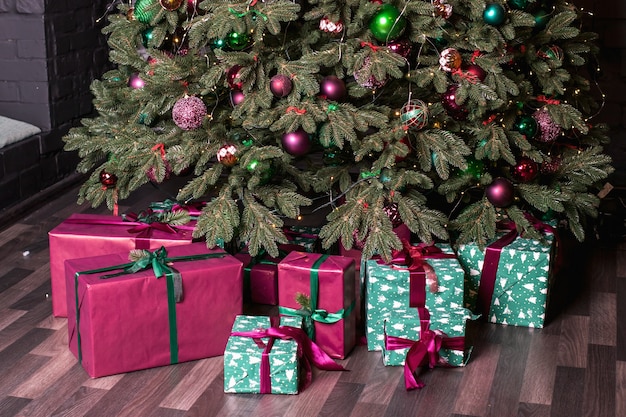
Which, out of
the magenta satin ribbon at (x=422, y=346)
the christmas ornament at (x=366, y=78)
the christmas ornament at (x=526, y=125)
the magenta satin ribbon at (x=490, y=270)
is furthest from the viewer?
the christmas ornament at (x=526, y=125)

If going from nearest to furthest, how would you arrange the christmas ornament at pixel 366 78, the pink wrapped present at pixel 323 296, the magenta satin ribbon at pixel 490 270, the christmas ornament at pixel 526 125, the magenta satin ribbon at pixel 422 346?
the magenta satin ribbon at pixel 422 346
the pink wrapped present at pixel 323 296
the christmas ornament at pixel 366 78
the magenta satin ribbon at pixel 490 270
the christmas ornament at pixel 526 125

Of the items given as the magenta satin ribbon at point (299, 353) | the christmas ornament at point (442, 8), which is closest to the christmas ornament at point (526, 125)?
the christmas ornament at point (442, 8)

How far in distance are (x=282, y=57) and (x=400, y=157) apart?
47 centimetres

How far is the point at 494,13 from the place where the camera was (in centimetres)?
275

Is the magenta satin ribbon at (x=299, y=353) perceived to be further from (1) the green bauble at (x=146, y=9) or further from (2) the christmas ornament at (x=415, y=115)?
(1) the green bauble at (x=146, y=9)

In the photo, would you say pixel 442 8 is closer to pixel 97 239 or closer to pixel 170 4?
pixel 170 4

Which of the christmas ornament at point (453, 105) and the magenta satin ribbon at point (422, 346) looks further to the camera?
the christmas ornament at point (453, 105)

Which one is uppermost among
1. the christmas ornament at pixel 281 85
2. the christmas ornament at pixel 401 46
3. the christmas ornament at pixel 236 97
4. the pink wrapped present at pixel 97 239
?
the christmas ornament at pixel 401 46

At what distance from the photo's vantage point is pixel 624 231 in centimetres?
359

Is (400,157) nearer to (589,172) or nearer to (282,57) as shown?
(282,57)

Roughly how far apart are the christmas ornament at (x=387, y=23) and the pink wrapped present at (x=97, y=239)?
0.84 metres

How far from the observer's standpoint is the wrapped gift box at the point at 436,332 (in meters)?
2.54

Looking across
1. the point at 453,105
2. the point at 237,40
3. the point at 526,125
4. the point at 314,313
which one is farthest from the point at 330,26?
the point at 314,313

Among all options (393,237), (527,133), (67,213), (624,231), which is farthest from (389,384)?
(67,213)
